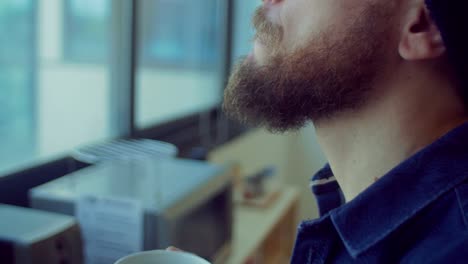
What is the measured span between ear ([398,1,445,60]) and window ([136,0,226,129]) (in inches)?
54.0

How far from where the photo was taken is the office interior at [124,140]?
103cm

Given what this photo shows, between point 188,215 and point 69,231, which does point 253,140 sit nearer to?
point 188,215

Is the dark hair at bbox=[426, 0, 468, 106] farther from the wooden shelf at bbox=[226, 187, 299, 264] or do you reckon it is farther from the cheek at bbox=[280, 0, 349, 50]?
the wooden shelf at bbox=[226, 187, 299, 264]

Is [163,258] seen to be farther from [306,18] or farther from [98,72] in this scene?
[98,72]

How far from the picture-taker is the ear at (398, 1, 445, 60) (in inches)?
27.5

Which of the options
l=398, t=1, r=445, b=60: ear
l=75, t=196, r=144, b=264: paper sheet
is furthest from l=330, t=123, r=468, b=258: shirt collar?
l=75, t=196, r=144, b=264: paper sheet

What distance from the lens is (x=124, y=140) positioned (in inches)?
69.2

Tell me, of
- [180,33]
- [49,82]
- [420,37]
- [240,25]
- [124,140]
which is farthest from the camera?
[240,25]

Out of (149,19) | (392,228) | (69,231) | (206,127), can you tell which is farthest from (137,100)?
(392,228)

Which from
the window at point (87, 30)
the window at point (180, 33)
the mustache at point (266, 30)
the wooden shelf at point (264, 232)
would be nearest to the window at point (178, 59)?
the window at point (180, 33)

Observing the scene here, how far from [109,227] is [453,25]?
713mm

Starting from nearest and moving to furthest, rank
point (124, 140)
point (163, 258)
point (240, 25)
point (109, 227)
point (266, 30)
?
point (163, 258)
point (266, 30)
point (109, 227)
point (124, 140)
point (240, 25)

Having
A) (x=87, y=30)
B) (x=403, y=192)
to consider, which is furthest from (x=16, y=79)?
(x=403, y=192)

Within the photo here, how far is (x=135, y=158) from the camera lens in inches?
48.3
